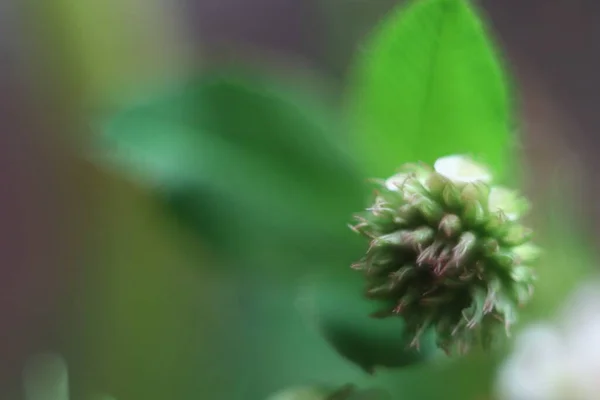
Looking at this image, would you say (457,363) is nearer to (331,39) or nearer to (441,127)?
(441,127)

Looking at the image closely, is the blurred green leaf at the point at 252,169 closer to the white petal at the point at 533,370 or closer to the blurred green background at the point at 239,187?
the blurred green background at the point at 239,187

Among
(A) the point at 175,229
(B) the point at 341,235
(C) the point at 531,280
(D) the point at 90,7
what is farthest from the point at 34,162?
(C) the point at 531,280

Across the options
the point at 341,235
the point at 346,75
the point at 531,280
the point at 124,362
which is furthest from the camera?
the point at 346,75

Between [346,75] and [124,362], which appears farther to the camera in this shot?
[346,75]

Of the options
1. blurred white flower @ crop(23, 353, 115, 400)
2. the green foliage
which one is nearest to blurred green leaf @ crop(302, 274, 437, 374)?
the green foliage

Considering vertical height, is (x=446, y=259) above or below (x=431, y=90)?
below

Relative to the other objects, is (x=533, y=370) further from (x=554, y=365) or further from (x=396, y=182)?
(x=396, y=182)

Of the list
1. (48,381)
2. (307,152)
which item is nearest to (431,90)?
(307,152)
